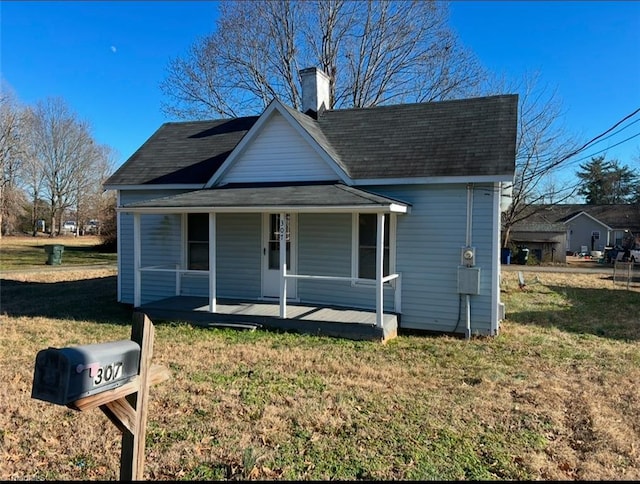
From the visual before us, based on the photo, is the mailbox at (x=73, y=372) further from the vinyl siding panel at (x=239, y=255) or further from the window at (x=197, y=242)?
the window at (x=197, y=242)

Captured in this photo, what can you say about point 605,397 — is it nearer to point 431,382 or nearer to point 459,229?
point 431,382

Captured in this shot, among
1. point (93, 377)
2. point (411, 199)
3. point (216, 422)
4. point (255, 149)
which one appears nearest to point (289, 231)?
point (255, 149)

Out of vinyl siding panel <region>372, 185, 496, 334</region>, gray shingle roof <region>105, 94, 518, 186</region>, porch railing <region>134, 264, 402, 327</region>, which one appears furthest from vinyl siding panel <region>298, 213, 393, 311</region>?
gray shingle roof <region>105, 94, 518, 186</region>

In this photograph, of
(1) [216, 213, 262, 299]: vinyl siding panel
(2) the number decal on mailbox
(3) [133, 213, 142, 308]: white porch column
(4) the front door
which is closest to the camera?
(2) the number decal on mailbox

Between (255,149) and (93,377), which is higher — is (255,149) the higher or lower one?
the higher one

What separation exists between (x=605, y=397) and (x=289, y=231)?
6.42m

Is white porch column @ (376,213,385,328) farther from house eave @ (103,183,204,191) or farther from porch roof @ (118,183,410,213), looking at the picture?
house eave @ (103,183,204,191)

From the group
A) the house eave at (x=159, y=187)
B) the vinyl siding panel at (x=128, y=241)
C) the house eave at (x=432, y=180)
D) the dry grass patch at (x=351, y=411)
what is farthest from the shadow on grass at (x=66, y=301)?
the house eave at (x=432, y=180)

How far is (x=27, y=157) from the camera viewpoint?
130 ft

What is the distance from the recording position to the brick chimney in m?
11.3

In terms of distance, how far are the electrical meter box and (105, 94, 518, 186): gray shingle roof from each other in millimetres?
1756

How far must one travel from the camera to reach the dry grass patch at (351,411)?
349 centimetres

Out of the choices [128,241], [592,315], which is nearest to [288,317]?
[128,241]

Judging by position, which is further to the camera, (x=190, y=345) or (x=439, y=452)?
(x=190, y=345)
